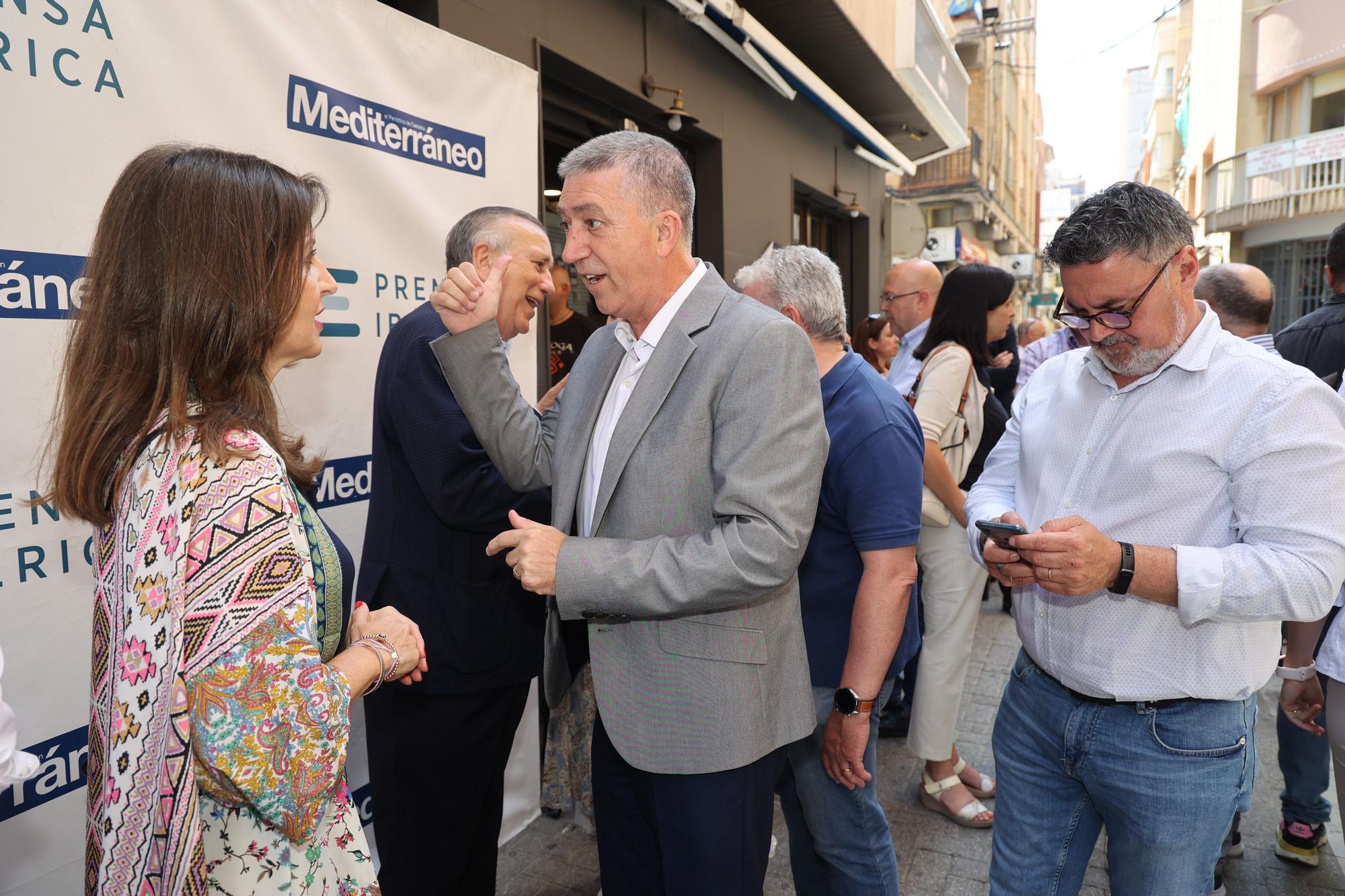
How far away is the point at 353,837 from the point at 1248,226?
86.5ft

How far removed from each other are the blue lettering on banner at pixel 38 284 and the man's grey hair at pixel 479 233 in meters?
0.89

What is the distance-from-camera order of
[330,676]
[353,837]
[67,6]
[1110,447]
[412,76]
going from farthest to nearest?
[412,76] → [67,6] → [1110,447] → [353,837] → [330,676]

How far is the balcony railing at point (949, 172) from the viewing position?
1911cm

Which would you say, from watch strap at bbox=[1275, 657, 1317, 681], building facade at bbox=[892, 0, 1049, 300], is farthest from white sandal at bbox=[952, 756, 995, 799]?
building facade at bbox=[892, 0, 1049, 300]

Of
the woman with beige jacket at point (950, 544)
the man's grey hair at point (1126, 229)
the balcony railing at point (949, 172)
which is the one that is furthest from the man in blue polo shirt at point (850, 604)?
the balcony railing at point (949, 172)

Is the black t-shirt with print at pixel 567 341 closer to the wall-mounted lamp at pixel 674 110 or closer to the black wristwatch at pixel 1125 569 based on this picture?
the wall-mounted lamp at pixel 674 110

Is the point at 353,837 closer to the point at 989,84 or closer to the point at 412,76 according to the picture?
the point at 412,76

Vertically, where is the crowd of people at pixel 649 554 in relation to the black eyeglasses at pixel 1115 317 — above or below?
below

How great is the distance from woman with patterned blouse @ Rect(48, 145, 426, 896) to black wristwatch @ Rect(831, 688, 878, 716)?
1.15 m

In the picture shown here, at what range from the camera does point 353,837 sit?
54.5 inches

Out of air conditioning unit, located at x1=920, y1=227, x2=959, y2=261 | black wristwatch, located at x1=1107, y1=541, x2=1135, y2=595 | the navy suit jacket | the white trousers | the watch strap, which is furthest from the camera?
air conditioning unit, located at x1=920, y1=227, x2=959, y2=261

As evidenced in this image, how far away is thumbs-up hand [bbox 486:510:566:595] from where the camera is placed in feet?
5.27

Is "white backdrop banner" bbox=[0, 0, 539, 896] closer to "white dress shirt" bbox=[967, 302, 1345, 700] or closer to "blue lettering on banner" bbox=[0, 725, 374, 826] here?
"blue lettering on banner" bbox=[0, 725, 374, 826]

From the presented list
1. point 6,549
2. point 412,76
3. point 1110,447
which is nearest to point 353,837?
point 6,549
